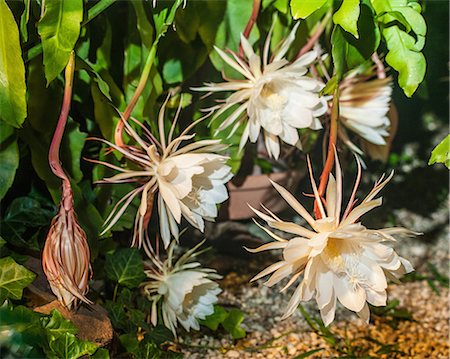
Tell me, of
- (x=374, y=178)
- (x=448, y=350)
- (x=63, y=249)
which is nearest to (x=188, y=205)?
(x=63, y=249)

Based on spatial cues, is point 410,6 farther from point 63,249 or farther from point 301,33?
point 63,249

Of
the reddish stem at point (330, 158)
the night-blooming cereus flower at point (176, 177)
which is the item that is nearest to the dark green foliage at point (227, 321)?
the night-blooming cereus flower at point (176, 177)

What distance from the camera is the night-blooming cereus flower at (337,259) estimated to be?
2.90ft

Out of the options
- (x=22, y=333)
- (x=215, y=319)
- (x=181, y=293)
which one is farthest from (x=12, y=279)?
(x=215, y=319)

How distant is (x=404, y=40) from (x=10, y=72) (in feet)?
1.75

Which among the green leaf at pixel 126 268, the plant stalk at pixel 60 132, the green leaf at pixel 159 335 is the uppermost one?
the plant stalk at pixel 60 132

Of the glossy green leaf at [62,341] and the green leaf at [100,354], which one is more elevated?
the glossy green leaf at [62,341]

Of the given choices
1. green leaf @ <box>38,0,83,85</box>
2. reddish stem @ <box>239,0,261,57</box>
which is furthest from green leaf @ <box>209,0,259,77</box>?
green leaf @ <box>38,0,83,85</box>

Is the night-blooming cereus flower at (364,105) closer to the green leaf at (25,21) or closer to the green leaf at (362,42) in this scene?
the green leaf at (362,42)

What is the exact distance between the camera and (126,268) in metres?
1.11

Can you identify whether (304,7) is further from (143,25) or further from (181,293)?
(181,293)

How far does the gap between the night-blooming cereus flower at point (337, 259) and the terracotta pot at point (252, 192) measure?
0.48m

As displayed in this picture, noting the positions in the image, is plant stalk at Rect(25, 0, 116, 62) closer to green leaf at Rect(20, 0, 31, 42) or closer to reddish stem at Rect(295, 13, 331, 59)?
green leaf at Rect(20, 0, 31, 42)

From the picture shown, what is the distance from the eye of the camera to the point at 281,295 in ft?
4.58
